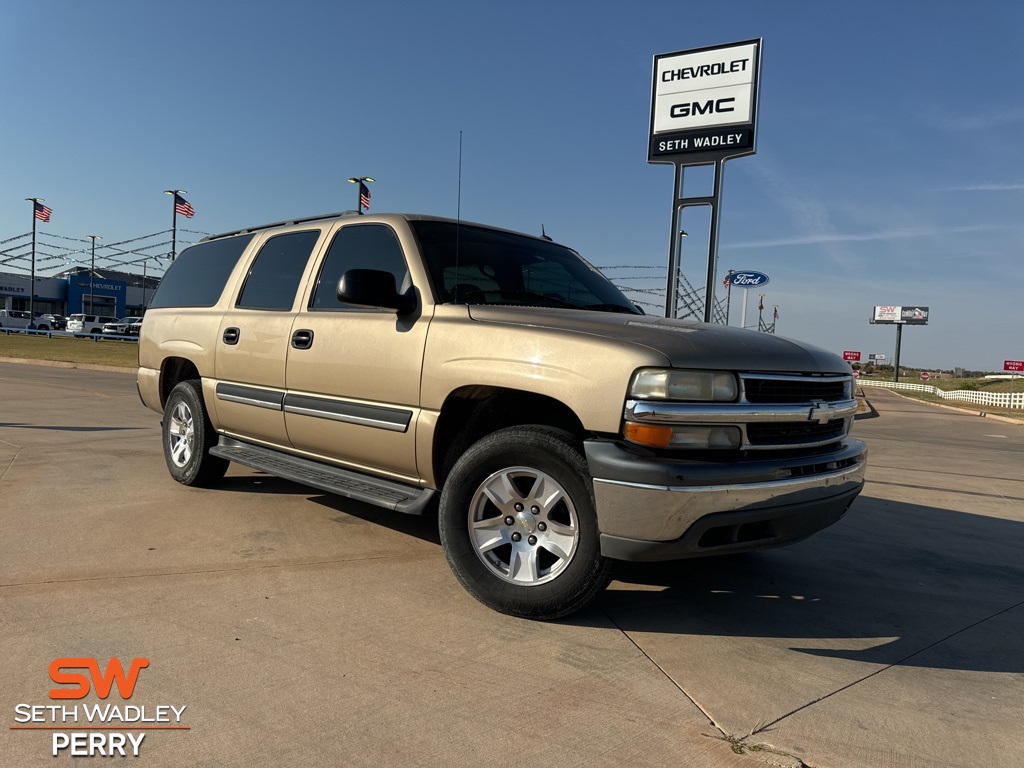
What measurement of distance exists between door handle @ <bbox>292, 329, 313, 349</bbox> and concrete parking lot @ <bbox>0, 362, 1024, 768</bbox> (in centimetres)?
113

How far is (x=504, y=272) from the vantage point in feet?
14.2

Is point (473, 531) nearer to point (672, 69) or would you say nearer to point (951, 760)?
point (951, 760)

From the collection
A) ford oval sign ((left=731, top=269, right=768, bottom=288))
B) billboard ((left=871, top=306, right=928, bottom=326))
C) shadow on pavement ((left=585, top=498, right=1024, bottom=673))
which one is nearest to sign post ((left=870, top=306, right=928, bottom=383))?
billboard ((left=871, top=306, right=928, bottom=326))

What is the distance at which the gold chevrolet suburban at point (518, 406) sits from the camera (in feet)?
9.79

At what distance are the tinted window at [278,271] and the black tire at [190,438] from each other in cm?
89

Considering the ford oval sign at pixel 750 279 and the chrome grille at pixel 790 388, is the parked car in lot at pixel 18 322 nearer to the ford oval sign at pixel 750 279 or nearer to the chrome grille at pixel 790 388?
the ford oval sign at pixel 750 279

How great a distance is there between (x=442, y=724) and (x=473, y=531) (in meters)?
1.13

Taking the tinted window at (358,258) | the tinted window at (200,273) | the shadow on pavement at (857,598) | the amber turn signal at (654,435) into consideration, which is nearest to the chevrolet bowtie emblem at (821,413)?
the amber turn signal at (654,435)

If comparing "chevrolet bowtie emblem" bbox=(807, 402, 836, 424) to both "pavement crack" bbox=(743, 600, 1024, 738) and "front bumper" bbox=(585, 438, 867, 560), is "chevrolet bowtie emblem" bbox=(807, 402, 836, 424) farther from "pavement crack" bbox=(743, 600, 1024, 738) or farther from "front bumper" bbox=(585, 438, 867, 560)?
"pavement crack" bbox=(743, 600, 1024, 738)

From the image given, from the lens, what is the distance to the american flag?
1500 inches

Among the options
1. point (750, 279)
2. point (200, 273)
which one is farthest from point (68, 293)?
point (200, 273)

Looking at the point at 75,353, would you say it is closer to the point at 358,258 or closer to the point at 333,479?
the point at 358,258

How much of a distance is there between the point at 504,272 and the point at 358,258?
87 cm

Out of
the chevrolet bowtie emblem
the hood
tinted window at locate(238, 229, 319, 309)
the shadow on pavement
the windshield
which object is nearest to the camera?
the hood
